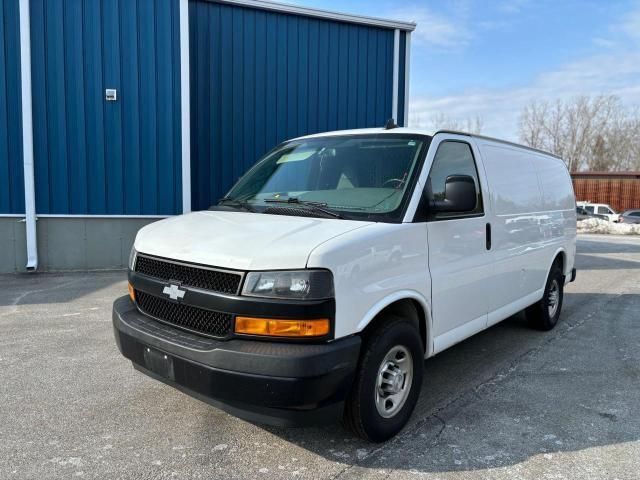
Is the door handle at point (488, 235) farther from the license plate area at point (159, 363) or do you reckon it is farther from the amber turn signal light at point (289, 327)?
the license plate area at point (159, 363)

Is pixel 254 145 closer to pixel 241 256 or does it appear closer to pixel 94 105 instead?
pixel 94 105

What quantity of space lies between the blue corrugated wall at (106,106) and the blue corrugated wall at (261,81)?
2.28 feet

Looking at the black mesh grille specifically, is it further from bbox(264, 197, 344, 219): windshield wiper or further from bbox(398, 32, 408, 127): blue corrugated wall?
bbox(398, 32, 408, 127): blue corrugated wall

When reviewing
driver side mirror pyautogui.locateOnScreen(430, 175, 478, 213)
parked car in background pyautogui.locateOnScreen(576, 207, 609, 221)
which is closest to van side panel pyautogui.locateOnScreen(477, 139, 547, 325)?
driver side mirror pyautogui.locateOnScreen(430, 175, 478, 213)

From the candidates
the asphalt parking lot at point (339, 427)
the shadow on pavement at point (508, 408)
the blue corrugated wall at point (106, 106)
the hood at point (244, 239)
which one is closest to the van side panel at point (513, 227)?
the shadow on pavement at point (508, 408)

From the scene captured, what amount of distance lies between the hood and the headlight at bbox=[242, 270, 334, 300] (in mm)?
47

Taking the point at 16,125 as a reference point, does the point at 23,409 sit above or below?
below

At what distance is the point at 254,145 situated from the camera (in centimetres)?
1102

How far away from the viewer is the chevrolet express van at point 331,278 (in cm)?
273

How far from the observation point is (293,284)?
107 inches

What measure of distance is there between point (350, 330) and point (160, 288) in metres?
1.25

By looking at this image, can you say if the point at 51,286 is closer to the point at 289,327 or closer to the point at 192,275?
the point at 192,275

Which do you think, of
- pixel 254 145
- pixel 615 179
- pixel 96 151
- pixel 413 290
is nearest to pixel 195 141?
pixel 254 145

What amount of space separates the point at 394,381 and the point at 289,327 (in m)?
0.98
